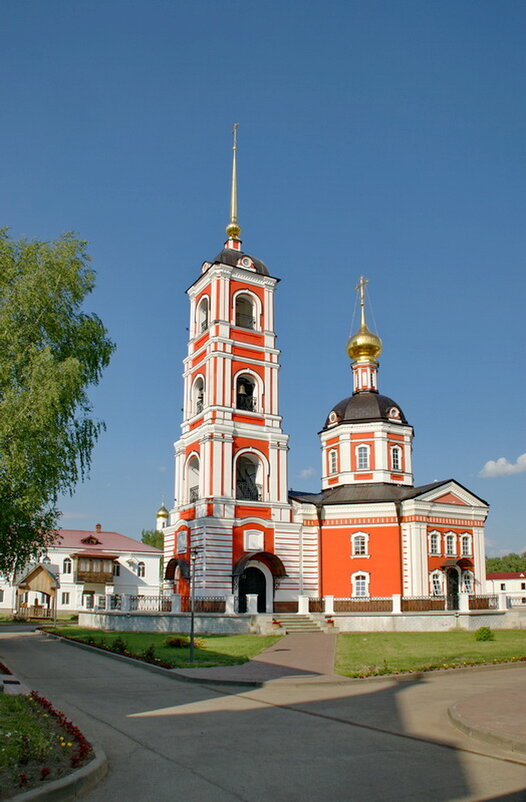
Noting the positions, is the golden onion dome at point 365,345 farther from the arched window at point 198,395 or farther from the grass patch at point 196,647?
the grass patch at point 196,647

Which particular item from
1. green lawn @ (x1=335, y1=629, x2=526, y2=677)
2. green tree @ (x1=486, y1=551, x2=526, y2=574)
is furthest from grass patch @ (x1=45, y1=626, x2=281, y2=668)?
green tree @ (x1=486, y1=551, x2=526, y2=574)

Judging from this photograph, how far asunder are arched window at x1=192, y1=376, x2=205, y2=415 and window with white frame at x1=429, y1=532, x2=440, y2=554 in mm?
13888

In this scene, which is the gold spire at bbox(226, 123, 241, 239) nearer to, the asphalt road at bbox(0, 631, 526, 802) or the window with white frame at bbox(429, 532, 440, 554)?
the window with white frame at bbox(429, 532, 440, 554)

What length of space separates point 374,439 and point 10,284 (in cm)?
2563

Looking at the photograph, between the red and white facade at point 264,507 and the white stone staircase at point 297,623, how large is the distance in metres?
3.00

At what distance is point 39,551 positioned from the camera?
22.1 meters

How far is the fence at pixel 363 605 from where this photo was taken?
33.3m

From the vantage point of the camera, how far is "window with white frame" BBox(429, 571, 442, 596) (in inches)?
1427

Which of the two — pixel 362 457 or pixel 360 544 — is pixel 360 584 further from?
pixel 362 457

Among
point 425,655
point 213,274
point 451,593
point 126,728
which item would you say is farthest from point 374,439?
point 126,728

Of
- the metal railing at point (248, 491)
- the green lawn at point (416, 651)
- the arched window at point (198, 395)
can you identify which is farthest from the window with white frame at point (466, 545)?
the arched window at point (198, 395)

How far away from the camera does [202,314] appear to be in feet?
130

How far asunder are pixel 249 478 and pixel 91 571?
68.8 feet

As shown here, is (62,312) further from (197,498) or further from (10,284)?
(197,498)
